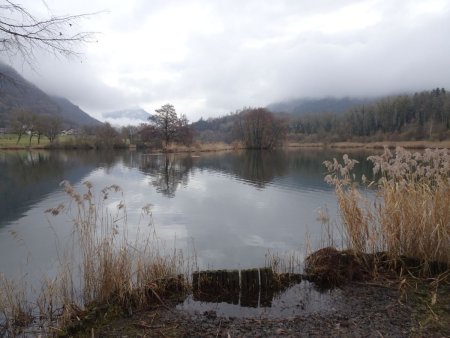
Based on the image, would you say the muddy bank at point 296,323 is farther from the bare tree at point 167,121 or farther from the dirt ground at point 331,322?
the bare tree at point 167,121


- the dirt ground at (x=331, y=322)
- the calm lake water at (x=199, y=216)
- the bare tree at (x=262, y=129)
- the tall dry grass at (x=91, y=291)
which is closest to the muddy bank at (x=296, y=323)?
the dirt ground at (x=331, y=322)

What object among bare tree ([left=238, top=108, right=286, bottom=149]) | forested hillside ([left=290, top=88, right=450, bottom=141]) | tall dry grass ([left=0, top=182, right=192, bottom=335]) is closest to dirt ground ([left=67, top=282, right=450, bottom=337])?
tall dry grass ([left=0, top=182, right=192, bottom=335])

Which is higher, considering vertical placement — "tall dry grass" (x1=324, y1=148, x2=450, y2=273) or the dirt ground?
"tall dry grass" (x1=324, y1=148, x2=450, y2=273)

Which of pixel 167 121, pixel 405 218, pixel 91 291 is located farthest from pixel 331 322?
pixel 167 121

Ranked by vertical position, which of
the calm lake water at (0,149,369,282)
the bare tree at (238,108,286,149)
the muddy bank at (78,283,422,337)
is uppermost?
the bare tree at (238,108,286,149)

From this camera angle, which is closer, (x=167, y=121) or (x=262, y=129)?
(x=167, y=121)

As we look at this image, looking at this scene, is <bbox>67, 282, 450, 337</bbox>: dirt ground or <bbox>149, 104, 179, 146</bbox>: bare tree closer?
<bbox>67, 282, 450, 337</bbox>: dirt ground

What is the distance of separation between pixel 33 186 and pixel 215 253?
16270 mm

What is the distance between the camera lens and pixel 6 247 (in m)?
9.29

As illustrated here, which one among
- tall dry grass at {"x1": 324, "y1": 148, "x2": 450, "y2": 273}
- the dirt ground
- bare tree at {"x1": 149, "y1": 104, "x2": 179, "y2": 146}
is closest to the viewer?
the dirt ground

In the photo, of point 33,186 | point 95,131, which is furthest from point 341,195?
point 95,131

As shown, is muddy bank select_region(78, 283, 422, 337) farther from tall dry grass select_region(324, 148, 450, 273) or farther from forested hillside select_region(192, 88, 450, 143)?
forested hillside select_region(192, 88, 450, 143)

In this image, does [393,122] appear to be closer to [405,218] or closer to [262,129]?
[262,129]

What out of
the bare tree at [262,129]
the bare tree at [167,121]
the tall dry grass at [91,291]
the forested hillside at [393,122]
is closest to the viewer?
the tall dry grass at [91,291]
